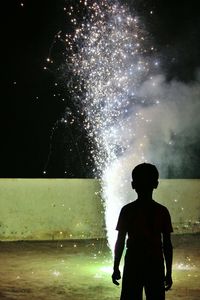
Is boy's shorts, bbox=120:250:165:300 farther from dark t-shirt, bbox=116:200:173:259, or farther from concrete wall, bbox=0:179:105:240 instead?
concrete wall, bbox=0:179:105:240

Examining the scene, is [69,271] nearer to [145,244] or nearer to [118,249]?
[118,249]

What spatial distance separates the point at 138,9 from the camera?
10.8m

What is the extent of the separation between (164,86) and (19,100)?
8.29 metres

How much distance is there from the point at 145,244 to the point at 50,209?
8471mm

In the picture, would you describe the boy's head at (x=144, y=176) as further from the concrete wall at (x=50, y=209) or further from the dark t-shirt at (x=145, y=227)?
the concrete wall at (x=50, y=209)

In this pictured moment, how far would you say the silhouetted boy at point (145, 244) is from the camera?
3.83 metres

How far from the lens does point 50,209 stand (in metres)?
12.2

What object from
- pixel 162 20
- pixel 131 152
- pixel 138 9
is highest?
pixel 162 20

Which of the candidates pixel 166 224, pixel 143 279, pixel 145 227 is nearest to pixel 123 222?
pixel 145 227

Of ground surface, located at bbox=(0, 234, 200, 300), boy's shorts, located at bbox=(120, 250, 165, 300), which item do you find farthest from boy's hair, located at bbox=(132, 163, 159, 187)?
ground surface, located at bbox=(0, 234, 200, 300)

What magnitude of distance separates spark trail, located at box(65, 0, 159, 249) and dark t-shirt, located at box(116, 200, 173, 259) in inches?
267

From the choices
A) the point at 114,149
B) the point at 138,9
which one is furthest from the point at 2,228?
the point at 138,9

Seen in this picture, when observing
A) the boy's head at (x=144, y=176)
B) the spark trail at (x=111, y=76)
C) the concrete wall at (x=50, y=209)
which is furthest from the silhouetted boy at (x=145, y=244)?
the concrete wall at (x=50, y=209)

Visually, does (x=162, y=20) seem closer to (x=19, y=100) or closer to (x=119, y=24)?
(x=119, y=24)
